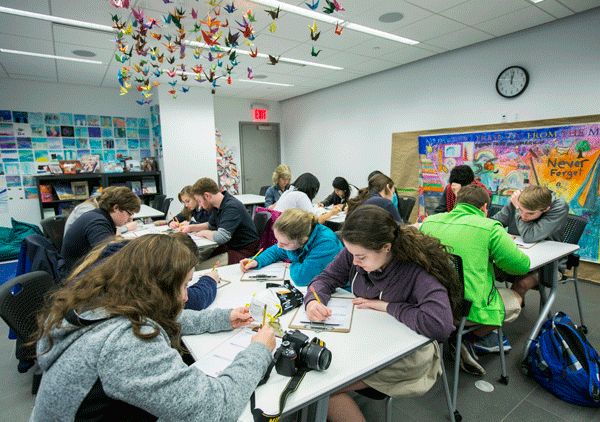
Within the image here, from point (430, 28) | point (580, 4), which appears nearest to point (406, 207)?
point (430, 28)

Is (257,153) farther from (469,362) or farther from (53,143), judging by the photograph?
(469,362)

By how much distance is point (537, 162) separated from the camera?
3.97 meters

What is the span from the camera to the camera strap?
93cm

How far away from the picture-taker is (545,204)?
2.56 meters

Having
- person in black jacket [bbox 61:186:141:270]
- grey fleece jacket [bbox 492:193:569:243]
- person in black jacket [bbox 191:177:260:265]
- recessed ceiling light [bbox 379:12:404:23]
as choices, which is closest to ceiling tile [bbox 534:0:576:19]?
recessed ceiling light [bbox 379:12:404:23]

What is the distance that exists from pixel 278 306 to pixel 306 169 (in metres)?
6.48

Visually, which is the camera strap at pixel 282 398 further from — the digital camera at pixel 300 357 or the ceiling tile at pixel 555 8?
the ceiling tile at pixel 555 8

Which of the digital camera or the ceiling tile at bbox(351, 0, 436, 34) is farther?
the ceiling tile at bbox(351, 0, 436, 34)

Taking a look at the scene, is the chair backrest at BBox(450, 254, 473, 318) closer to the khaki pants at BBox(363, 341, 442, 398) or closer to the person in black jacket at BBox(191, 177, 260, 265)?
the khaki pants at BBox(363, 341, 442, 398)

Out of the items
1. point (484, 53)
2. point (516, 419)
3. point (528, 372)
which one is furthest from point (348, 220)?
point (484, 53)

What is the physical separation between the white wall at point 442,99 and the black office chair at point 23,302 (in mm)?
4961

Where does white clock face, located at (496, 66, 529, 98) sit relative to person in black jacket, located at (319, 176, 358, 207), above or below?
above

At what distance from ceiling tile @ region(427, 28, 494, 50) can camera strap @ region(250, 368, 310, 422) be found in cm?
422

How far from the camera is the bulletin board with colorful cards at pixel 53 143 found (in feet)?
18.9
